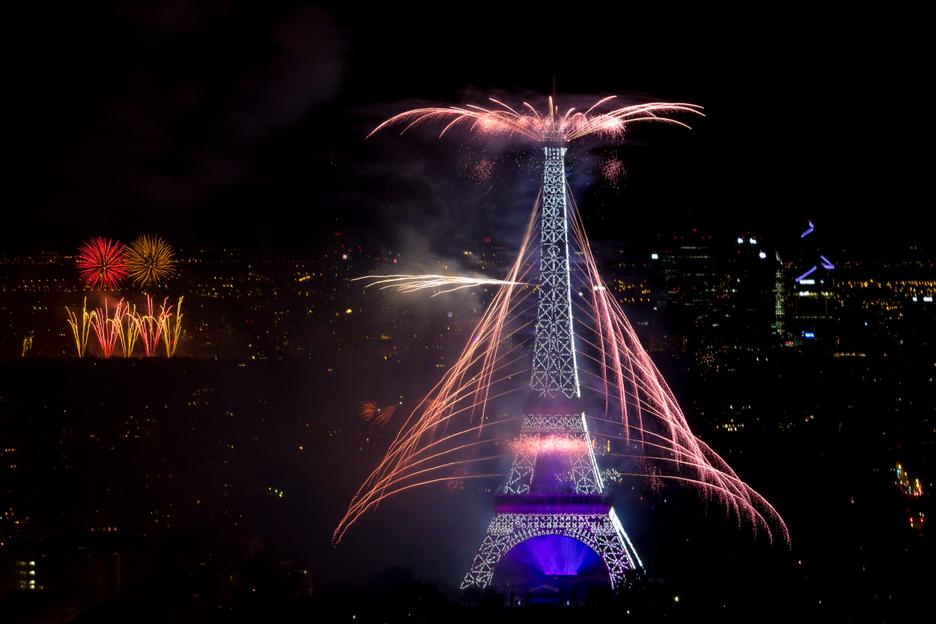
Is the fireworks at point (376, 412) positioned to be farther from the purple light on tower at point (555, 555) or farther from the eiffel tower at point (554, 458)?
the eiffel tower at point (554, 458)

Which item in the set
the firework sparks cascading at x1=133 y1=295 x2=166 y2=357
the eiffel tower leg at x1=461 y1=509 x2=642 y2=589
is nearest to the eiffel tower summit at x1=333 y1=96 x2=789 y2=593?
the eiffel tower leg at x1=461 y1=509 x2=642 y2=589

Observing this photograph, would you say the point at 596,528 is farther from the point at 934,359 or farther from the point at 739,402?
the point at 934,359

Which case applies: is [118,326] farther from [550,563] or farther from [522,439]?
[550,563]

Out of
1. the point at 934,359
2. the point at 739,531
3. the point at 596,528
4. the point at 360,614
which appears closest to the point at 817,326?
the point at 934,359

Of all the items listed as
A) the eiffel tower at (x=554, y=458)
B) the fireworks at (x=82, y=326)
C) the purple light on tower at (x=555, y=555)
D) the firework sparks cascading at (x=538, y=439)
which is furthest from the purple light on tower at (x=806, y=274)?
the fireworks at (x=82, y=326)

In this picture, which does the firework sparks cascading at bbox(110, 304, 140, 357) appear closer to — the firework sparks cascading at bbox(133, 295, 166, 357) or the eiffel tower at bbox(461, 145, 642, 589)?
the firework sparks cascading at bbox(133, 295, 166, 357)
